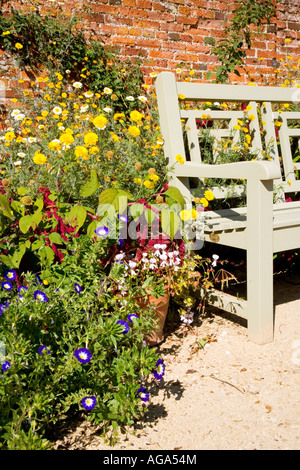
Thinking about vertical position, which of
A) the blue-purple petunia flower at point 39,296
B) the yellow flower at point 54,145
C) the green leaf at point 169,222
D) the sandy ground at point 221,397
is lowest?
the sandy ground at point 221,397

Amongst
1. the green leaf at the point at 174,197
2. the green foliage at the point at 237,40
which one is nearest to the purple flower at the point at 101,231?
the green leaf at the point at 174,197

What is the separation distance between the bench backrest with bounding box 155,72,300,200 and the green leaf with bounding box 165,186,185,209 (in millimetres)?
204

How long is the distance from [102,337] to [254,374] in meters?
0.71

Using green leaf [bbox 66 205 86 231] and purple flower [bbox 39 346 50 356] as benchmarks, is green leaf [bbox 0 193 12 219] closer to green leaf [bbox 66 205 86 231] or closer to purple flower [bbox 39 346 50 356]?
green leaf [bbox 66 205 86 231]

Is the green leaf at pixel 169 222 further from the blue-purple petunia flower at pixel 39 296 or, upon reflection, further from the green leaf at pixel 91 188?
the blue-purple petunia flower at pixel 39 296

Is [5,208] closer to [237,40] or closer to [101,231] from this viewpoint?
[101,231]

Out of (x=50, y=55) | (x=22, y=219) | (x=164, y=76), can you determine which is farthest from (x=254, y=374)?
(x=50, y=55)

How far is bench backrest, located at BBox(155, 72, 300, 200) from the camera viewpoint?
2.36 metres

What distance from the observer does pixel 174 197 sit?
211 centimetres

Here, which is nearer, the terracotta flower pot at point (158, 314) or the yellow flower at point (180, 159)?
the terracotta flower pot at point (158, 314)

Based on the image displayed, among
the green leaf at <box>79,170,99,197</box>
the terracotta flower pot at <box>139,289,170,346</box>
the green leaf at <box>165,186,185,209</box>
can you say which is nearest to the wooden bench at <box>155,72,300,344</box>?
the green leaf at <box>165,186,185,209</box>

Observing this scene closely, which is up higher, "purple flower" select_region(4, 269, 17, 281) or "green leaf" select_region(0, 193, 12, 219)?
"green leaf" select_region(0, 193, 12, 219)

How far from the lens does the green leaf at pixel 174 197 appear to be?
83.2 inches

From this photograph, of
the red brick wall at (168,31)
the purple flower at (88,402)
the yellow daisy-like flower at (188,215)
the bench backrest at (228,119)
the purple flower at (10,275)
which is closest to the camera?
the purple flower at (88,402)
